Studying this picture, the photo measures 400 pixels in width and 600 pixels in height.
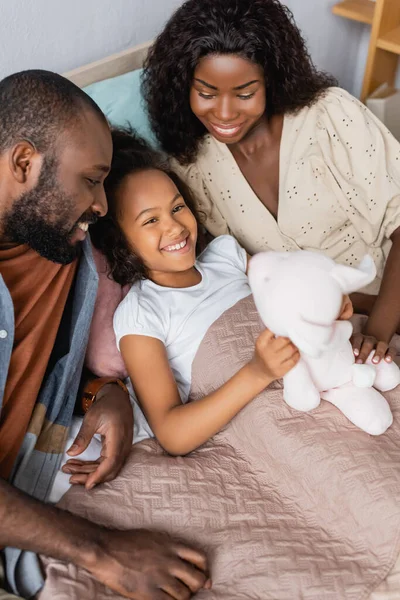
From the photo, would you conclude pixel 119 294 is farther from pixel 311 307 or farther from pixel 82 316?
pixel 311 307

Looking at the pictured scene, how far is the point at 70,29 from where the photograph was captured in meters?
1.86

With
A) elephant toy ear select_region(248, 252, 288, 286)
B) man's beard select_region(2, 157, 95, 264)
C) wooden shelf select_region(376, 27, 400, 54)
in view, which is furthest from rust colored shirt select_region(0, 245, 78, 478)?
wooden shelf select_region(376, 27, 400, 54)

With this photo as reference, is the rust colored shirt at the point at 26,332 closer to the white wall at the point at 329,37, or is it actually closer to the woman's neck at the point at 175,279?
the woman's neck at the point at 175,279

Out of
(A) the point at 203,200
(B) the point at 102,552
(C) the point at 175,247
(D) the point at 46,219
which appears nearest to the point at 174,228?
(C) the point at 175,247

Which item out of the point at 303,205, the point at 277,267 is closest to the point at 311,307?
the point at 277,267

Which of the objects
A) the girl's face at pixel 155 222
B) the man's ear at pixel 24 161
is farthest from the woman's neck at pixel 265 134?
the man's ear at pixel 24 161

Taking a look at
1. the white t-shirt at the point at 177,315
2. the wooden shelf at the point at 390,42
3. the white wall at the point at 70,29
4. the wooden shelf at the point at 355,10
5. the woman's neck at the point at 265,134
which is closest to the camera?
the white t-shirt at the point at 177,315

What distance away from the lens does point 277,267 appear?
1.21 meters

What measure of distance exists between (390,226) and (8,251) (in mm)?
978

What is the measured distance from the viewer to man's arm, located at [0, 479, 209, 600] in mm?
1165

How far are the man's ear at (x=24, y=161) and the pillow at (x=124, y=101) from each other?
0.57 m

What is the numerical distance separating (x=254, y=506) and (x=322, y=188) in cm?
86

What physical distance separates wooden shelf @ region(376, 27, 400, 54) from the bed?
5.13 feet

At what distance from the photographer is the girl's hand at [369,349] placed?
4.75 ft
